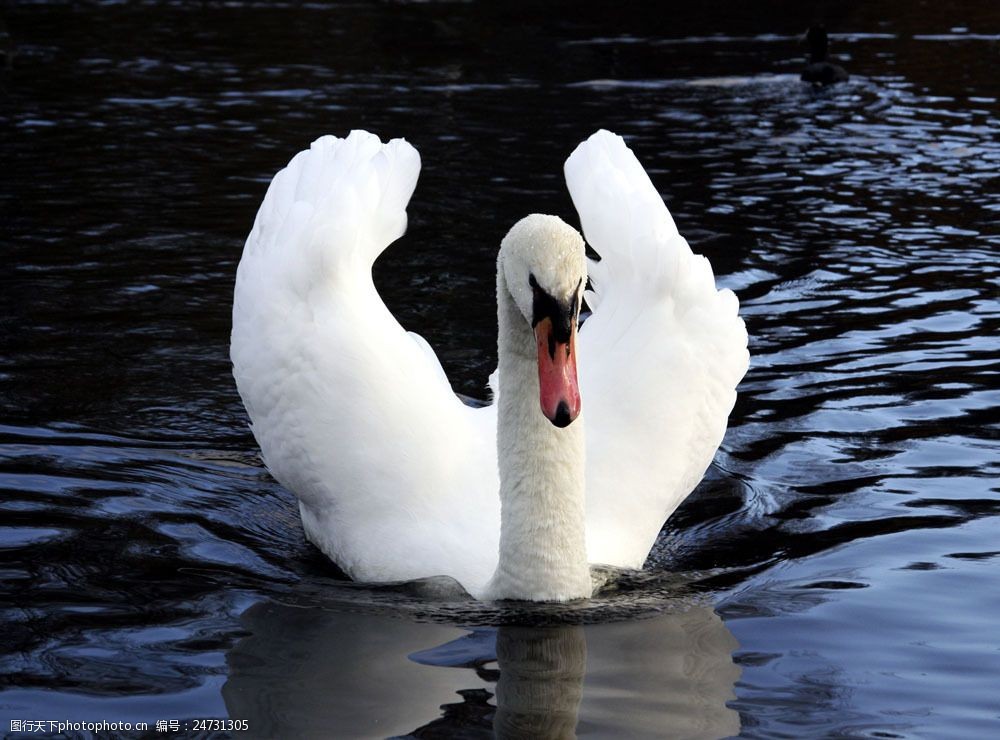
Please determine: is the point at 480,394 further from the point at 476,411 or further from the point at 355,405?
the point at 355,405

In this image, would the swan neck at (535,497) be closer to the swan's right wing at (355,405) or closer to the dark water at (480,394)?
the dark water at (480,394)

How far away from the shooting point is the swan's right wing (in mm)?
6145

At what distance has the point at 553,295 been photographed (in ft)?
16.9

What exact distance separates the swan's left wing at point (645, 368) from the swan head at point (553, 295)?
104 cm

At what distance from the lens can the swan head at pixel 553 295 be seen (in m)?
5.11

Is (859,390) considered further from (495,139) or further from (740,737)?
(495,139)

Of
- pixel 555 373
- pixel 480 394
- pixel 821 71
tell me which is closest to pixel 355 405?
pixel 555 373

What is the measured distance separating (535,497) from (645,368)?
42.1 inches

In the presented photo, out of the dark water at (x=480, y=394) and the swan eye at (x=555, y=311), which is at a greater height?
the swan eye at (x=555, y=311)

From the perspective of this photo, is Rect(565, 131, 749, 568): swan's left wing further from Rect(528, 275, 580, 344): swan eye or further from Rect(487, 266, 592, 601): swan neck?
Rect(528, 275, 580, 344): swan eye

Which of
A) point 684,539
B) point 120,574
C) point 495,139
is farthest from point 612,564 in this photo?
point 495,139

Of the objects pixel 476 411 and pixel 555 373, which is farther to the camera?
pixel 476 411

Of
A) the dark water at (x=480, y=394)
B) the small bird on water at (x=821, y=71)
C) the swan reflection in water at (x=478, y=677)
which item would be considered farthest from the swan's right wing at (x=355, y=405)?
the small bird on water at (x=821, y=71)

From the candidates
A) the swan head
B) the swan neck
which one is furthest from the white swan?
the swan head
